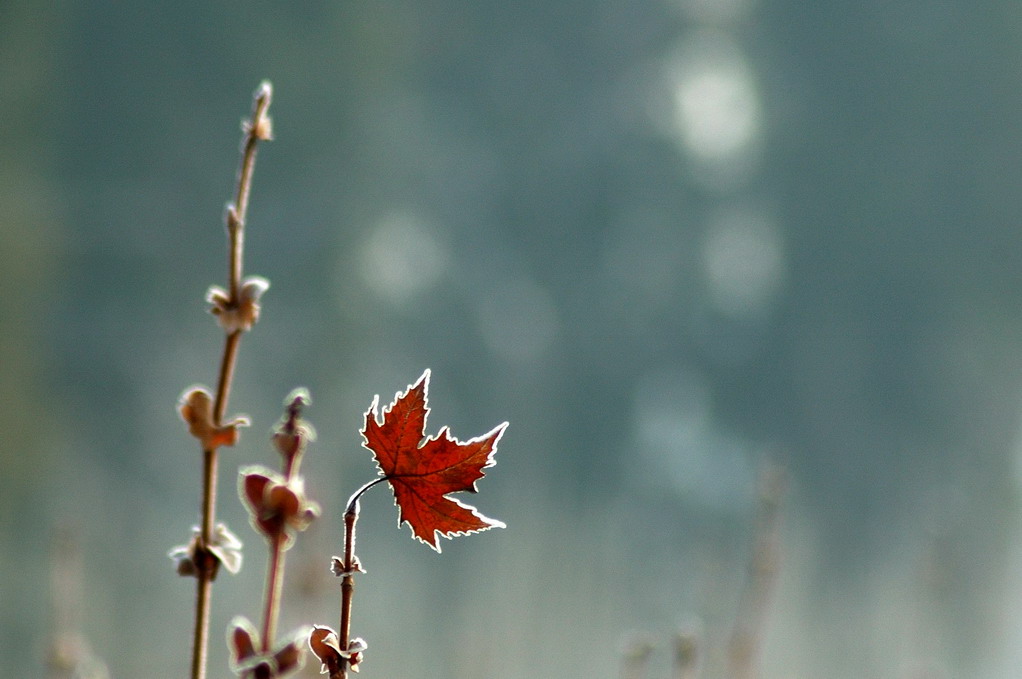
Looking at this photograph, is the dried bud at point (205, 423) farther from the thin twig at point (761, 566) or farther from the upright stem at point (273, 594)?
the thin twig at point (761, 566)

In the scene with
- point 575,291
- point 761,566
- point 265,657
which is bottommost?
point 265,657

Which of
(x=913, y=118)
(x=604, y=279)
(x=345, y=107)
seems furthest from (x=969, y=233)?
(x=345, y=107)

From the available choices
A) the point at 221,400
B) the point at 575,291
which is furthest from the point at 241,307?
the point at 575,291

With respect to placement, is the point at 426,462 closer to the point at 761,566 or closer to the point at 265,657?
the point at 265,657

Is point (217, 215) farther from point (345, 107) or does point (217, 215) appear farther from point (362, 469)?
point (362, 469)

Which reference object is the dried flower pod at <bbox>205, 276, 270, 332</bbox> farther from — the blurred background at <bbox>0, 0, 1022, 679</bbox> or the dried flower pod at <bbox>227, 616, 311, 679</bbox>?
the blurred background at <bbox>0, 0, 1022, 679</bbox>

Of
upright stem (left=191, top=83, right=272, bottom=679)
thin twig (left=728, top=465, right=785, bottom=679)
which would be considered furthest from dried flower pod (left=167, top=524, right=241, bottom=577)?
thin twig (left=728, top=465, right=785, bottom=679)

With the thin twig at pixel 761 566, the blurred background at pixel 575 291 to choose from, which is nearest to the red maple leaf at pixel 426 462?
the thin twig at pixel 761 566
